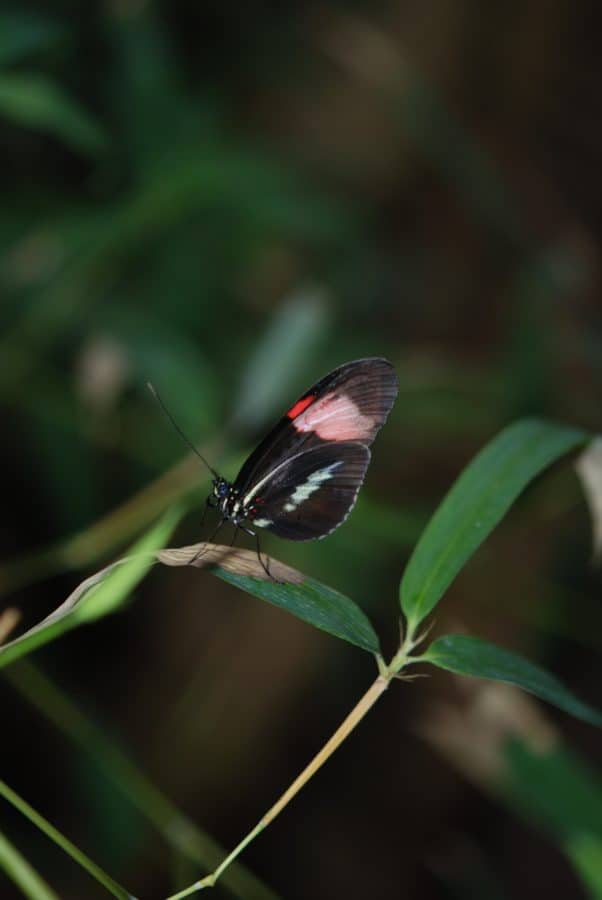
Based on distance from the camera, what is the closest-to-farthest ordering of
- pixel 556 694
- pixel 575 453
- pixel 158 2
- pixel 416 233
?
1. pixel 556 694
2. pixel 575 453
3. pixel 158 2
4. pixel 416 233

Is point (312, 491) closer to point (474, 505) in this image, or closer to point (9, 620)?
point (474, 505)

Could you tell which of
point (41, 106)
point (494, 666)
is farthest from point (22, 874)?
point (41, 106)

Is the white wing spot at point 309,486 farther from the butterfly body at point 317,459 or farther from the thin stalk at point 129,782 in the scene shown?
the thin stalk at point 129,782

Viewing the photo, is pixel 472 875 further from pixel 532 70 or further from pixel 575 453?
pixel 532 70

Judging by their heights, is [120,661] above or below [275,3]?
below

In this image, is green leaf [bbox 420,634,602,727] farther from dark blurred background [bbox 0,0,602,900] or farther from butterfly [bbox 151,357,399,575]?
dark blurred background [bbox 0,0,602,900]

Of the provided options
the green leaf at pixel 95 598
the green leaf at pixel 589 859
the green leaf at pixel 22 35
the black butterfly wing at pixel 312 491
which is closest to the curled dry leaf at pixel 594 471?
the black butterfly wing at pixel 312 491

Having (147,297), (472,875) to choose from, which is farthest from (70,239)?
(472,875)
